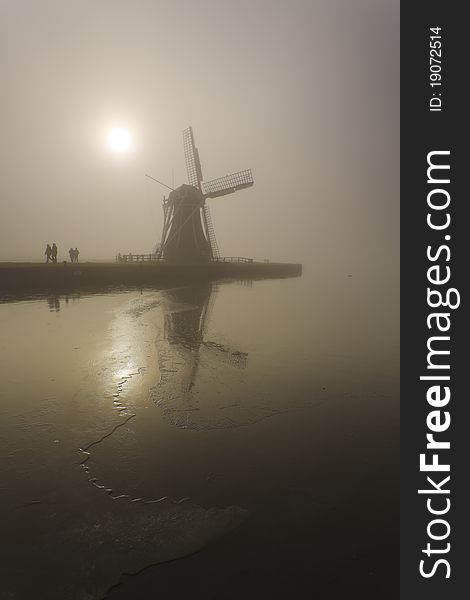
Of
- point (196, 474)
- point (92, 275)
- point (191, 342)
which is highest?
point (92, 275)

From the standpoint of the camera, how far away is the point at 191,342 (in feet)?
36.3

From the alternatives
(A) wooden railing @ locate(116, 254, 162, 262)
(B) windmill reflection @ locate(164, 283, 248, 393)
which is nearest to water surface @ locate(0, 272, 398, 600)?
(B) windmill reflection @ locate(164, 283, 248, 393)

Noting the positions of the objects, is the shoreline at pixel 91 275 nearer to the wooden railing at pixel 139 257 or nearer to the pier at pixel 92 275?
the pier at pixel 92 275

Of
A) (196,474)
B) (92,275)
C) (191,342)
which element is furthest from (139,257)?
(196,474)

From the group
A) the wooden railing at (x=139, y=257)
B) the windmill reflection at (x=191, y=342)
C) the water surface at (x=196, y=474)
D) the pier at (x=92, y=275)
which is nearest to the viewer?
the water surface at (x=196, y=474)

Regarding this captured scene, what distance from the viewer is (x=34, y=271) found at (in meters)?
24.3

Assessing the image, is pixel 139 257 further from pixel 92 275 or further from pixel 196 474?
pixel 196 474

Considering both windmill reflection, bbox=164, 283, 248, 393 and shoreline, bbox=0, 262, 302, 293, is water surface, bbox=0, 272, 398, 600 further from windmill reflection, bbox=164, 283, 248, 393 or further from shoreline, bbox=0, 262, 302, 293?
shoreline, bbox=0, 262, 302, 293

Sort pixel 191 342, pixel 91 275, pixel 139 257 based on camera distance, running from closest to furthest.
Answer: pixel 191 342 < pixel 91 275 < pixel 139 257

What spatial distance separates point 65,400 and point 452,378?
21.1 feet

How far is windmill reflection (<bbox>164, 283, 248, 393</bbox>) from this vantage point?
8.62m

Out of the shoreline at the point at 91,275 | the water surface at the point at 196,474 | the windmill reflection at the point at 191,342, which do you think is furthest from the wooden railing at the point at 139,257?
the water surface at the point at 196,474

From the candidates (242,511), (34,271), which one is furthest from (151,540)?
(34,271)

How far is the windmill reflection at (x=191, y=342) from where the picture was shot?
28.3ft
